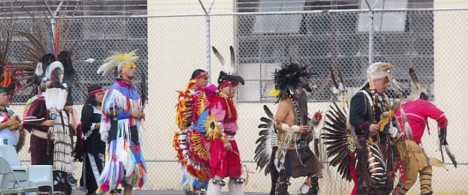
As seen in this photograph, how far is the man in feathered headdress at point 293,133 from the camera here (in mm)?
15234

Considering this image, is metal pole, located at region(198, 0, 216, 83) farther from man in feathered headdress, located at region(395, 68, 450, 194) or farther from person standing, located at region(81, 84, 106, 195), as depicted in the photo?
man in feathered headdress, located at region(395, 68, 450, 194)

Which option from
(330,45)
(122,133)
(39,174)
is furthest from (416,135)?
(39,174)

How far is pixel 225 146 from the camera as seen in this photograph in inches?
588

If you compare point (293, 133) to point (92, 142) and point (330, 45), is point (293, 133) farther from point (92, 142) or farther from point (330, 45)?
point (330, 45)

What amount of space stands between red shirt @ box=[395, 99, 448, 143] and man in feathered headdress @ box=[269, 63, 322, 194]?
1252 mm

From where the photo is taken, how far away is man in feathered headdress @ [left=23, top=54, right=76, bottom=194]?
15.9 meters

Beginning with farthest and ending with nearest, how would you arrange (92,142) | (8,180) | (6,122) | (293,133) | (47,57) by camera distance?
(92,142) → (6,122) → (47,57) → (293,133) → (8,180)

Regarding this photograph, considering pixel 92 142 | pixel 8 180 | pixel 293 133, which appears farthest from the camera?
pixel 92 142

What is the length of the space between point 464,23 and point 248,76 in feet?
11.1

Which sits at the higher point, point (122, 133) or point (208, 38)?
point (208, 38)

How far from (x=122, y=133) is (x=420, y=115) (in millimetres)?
3838

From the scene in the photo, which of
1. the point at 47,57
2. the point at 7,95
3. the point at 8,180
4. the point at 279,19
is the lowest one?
the point at 8,180

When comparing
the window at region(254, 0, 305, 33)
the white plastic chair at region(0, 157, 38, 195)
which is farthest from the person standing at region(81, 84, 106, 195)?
the window at region(254, 0, 305, 33)

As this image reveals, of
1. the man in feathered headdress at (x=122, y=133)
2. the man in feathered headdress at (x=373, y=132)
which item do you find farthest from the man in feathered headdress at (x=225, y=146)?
the man in feathered headdress at (x=373, y=132)
